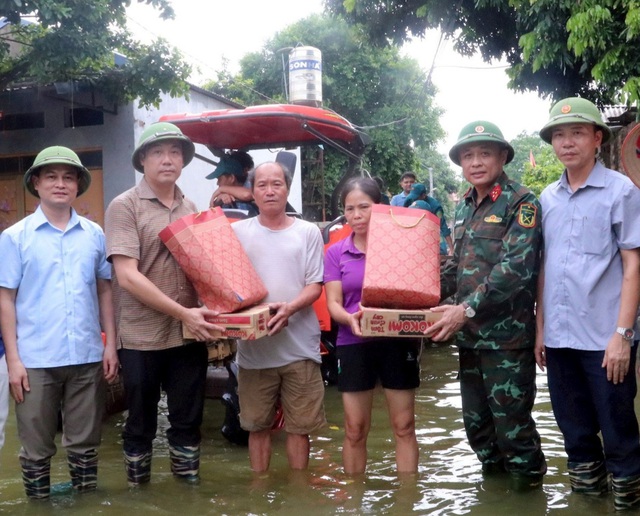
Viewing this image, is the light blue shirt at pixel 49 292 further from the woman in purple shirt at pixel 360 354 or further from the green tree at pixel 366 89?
the green tree at pixel 366 89

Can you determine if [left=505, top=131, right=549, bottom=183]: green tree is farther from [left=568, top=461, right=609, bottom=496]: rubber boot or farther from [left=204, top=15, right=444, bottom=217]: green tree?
[left=568, top=461, right=609, bottom=496]: rubber boot

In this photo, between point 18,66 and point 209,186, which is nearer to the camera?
point 18,66

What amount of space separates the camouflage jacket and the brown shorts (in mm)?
855

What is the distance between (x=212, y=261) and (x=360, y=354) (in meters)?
0.94

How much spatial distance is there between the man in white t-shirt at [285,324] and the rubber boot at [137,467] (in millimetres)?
568

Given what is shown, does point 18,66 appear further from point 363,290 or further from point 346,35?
point 346,35

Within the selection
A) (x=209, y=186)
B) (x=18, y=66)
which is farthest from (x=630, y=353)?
(x=209, y=186)

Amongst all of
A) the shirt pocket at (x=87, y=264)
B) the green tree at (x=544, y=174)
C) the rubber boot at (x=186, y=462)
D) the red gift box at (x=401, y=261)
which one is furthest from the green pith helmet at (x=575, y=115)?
the green tree at (x=544, y=174)

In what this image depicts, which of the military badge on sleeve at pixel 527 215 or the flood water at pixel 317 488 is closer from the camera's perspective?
the military badge on sleeve at pixel 527 215

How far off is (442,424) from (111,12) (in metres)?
6.96

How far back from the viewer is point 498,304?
12.8ft

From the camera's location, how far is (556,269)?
3.77m

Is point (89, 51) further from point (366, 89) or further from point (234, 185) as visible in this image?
point (366, 89)

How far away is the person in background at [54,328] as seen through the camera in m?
3.89
